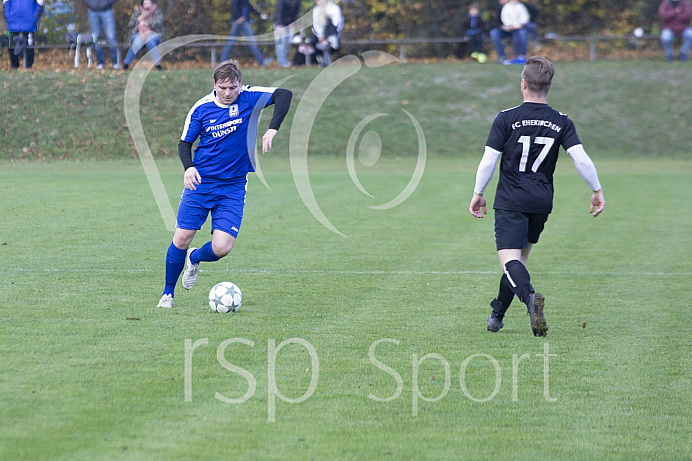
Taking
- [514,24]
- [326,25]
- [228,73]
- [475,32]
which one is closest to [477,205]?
[228,73]

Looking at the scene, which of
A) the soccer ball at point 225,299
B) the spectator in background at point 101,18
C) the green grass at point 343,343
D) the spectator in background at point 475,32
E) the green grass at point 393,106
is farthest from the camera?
the spectator in background at point 475,32

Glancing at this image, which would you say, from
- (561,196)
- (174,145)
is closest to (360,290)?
(561,196)

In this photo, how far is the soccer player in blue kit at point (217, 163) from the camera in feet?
26.1

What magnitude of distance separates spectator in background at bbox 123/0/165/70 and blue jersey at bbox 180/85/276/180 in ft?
61.0

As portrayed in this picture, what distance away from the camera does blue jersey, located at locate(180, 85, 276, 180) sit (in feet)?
26.1

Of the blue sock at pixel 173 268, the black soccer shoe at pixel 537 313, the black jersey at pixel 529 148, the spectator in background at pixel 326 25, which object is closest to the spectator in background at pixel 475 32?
the spectator in background at pixel 326 25

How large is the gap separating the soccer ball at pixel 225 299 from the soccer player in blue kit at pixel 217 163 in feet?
1.30

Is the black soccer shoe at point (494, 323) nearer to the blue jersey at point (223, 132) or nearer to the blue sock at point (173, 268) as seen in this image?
the blue jersey at point (223, 132)

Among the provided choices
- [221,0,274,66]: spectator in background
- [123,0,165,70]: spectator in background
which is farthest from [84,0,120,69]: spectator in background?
[221,0,274,66]: spectator in background

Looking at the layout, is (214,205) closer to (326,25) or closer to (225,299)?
(225,299)

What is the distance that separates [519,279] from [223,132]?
278cm

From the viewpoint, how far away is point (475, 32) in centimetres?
3108

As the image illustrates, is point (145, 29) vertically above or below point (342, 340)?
above

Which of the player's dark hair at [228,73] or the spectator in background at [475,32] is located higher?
the player's dark hair at [228,73]
